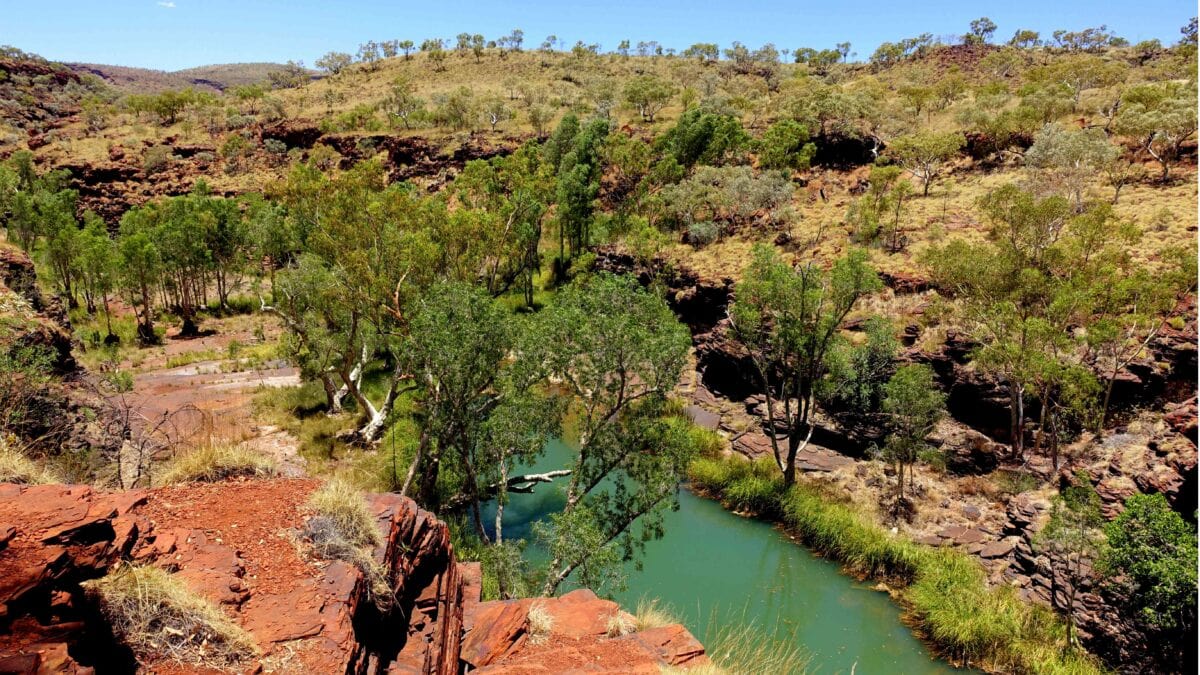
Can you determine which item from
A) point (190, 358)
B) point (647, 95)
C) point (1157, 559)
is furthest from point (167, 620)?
point (647, 95)

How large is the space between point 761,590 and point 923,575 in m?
4.89

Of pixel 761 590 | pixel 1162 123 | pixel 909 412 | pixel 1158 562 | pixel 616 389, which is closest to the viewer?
pixel 1158 562

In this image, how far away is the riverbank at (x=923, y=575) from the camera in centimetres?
1566

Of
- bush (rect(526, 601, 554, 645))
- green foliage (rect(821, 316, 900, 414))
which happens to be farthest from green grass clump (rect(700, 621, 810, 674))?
green foliage (rect(821, 316, 900, 414))

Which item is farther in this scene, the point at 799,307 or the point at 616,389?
the point at 799,307

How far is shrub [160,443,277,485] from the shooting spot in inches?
420

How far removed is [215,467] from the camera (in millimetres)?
10844

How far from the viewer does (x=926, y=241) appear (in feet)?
116

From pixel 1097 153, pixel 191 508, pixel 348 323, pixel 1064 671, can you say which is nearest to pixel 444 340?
pixel 191 508

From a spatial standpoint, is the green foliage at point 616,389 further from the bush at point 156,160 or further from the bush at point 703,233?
the bush at point 156,160

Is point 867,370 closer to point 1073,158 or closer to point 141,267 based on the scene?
point 1073,158

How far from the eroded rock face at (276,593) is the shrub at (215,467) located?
1.00 meters

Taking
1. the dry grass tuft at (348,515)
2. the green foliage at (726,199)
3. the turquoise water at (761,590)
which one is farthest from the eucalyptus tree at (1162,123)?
the dry grass tuft at (348,515)

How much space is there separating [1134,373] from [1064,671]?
14121mm
